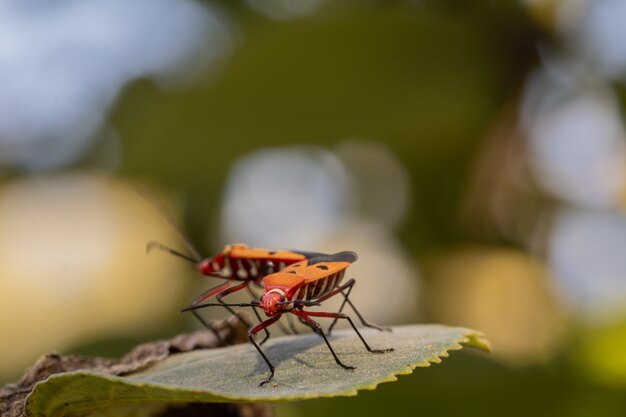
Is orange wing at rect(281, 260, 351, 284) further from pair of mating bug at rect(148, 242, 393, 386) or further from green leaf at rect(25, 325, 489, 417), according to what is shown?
green leaf at rect(25, 325, 489, 417)

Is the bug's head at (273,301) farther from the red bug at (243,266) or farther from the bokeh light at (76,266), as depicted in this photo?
the bokeh light at (76,266)

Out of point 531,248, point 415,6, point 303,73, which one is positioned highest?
point 415,6

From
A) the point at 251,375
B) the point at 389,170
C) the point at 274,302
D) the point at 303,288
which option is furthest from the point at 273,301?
the point at 389,170

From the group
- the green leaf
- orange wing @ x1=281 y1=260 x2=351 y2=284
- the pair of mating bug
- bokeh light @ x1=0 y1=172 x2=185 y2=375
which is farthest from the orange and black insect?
bokeh light @ x1=0 y1=172 x2=185 y2=375

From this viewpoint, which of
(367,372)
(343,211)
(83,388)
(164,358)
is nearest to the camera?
(83,388)

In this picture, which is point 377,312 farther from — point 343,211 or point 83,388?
point 83,388

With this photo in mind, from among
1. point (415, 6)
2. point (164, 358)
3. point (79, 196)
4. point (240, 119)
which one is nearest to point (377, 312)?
point (240, 119)

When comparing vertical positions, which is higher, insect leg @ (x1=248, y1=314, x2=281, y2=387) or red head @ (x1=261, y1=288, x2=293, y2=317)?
red head @ (x1=261, y1=288, x2=293, y2=317)
